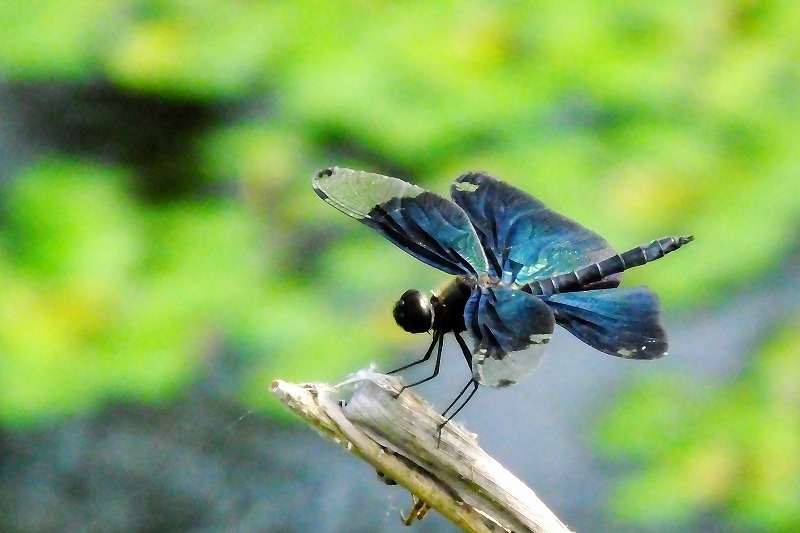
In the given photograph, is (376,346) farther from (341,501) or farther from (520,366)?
(520,366)

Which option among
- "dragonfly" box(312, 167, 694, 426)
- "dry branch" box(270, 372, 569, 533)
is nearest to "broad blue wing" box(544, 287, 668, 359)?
"dragonfly" box(312, 167, 694, 426)

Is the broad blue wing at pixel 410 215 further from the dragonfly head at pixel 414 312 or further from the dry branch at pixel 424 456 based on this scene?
the dry branch at pixel 424 456

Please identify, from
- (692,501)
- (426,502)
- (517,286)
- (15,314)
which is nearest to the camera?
(426,502)

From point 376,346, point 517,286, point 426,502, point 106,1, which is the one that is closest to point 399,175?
point 376,346

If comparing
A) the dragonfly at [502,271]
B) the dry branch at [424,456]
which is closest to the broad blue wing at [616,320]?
the dragonfly at [502,271]

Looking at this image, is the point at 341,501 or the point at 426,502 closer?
the point at 426,502

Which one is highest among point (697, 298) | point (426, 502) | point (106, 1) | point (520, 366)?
point (697, 298)

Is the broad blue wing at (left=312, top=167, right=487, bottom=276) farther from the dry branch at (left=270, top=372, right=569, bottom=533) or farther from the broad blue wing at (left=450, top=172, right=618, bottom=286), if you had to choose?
the dry branch at (left=270, top=372, right=569, bottom=533)

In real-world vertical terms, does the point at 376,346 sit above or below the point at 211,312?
above
